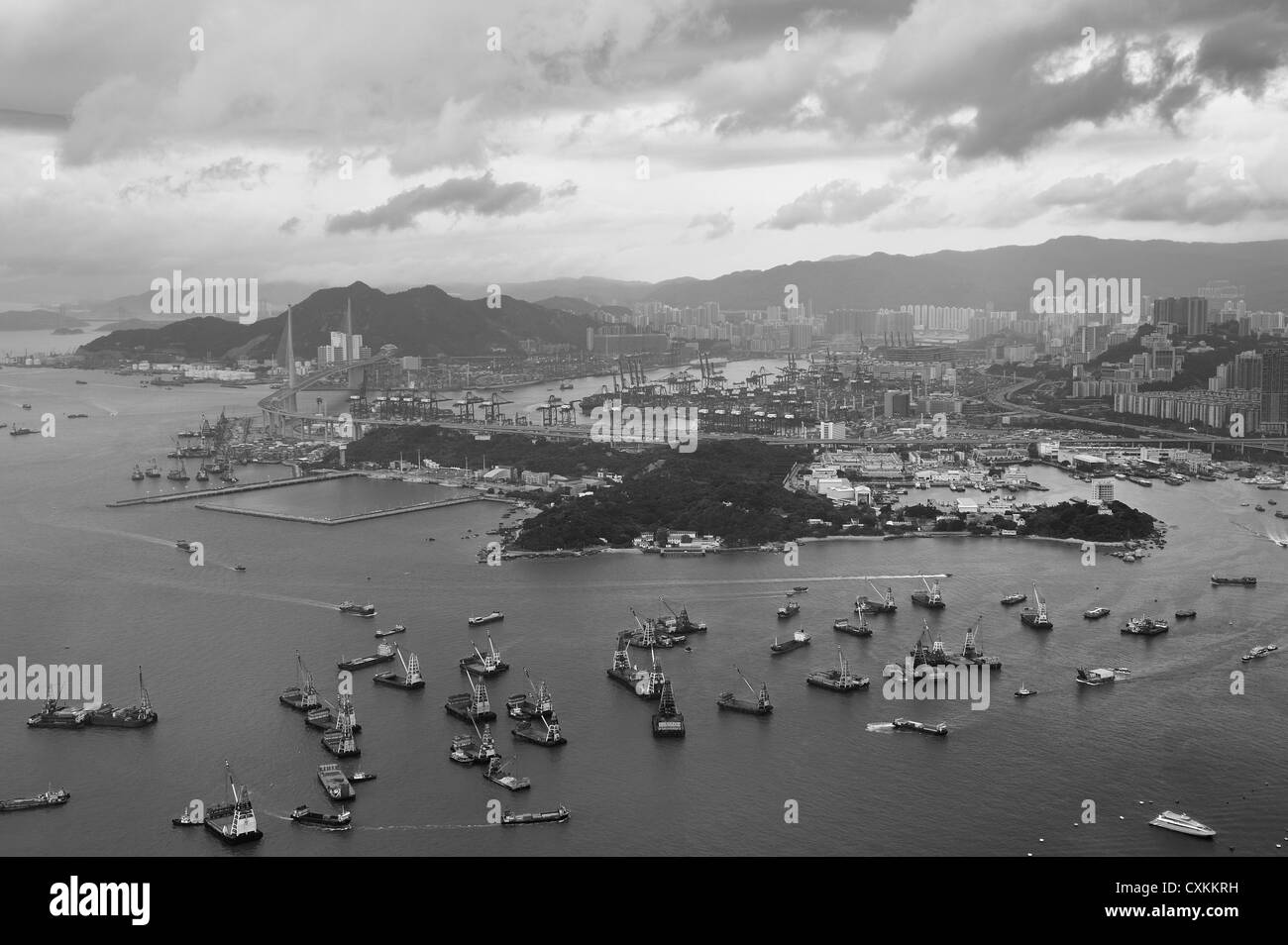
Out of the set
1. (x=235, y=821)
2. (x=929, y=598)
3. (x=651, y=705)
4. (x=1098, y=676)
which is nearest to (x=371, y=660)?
(x=651, y=705)

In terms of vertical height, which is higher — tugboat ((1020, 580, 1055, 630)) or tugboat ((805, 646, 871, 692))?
tugboat ((1020, 580, 1055, 630))

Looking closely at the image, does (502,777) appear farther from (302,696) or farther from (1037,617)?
(1037,617)

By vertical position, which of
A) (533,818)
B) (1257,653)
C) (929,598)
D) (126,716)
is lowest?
(533,818)

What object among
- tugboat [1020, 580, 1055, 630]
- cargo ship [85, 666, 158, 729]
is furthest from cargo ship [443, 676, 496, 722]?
tugboat [1020, 580, 1055, 630]

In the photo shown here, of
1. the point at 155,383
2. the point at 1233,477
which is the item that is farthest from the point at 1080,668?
the point at 155,383

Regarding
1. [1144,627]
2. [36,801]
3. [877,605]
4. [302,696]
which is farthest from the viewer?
[877,605]

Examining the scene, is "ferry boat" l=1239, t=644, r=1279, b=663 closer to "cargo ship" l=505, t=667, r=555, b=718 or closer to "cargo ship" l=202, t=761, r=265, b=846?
"cargo ship" l=505, t=667, r=555, b=718

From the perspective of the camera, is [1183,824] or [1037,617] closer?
[1183,824]
